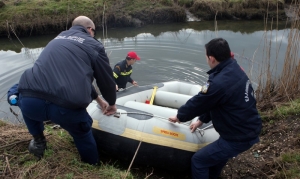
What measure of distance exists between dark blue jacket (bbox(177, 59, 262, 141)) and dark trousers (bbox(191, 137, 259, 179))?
0.23ft

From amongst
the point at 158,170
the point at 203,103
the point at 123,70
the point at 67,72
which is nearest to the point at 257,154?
the point at 158,170

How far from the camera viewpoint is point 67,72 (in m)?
2.23

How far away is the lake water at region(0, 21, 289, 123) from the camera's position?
253 inches

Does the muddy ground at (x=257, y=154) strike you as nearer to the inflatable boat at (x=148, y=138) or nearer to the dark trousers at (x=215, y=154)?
the inflatable boat at (x=148, y=138)

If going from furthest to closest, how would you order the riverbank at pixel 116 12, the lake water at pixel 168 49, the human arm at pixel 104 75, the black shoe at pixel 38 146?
the riverbank at pixel 116 12, the lake water at pixel 168 49, the black shoe at pixel 38 146, the human arm at pixel 104 75

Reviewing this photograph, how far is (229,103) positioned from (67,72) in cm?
137

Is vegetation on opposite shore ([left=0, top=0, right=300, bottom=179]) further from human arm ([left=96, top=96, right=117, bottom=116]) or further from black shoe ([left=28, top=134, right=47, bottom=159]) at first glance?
human arm ([left=96, top=96, right=117, bottom=116])

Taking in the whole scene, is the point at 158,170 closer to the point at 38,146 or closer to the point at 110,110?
the point at 110,110

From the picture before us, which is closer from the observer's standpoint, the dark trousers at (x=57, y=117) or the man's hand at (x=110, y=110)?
the dark trousers at (x=57, y=117)

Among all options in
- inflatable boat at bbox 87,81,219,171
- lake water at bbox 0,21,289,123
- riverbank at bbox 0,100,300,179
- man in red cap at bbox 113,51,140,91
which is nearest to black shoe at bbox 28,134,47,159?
riverbank at bbox 0,100,300,179

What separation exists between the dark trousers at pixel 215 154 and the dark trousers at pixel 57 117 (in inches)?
43.0

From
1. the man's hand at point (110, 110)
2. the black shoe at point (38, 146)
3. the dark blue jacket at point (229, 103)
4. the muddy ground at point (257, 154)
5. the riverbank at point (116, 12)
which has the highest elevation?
the riverbank at point (116, 12)

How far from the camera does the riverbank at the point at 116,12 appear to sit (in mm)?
9414

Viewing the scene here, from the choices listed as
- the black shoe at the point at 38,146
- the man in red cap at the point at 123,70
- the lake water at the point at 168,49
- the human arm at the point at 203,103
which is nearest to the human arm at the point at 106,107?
the black shoe at the point at 38,146
